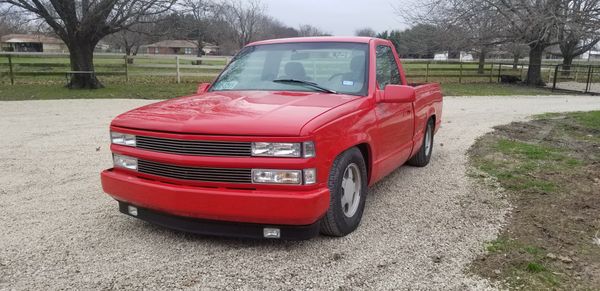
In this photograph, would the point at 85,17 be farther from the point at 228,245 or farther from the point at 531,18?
the point at 531,18

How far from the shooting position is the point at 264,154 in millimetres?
3123

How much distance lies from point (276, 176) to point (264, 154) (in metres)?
0.17

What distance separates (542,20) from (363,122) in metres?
20.1

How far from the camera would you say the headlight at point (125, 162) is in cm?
355

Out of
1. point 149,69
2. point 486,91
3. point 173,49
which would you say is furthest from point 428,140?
point 173,49

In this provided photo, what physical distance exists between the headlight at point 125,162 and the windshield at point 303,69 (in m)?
1.32

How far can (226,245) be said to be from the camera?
3.55m

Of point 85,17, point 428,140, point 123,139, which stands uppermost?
point 85,17

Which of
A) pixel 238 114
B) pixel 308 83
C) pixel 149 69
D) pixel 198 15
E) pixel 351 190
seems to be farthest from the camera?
pixel 149 69

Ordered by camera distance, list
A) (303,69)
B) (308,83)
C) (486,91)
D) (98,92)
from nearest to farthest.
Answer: (308,83), (303,69), (98,92), (486,91)

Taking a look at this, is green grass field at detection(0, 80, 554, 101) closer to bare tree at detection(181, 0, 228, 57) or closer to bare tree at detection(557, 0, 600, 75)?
bare tree at detection(181, 0, 228, 57)

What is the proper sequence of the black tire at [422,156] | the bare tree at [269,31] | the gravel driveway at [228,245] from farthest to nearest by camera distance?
the bare tree at [269,31] → the black tire at [422,156] → the gravel driveway at [228,245]

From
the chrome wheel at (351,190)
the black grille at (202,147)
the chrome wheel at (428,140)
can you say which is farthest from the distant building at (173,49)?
the black grille at (202,147)

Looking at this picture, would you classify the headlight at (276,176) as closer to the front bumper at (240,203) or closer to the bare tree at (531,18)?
the front bumper at (240,203)
